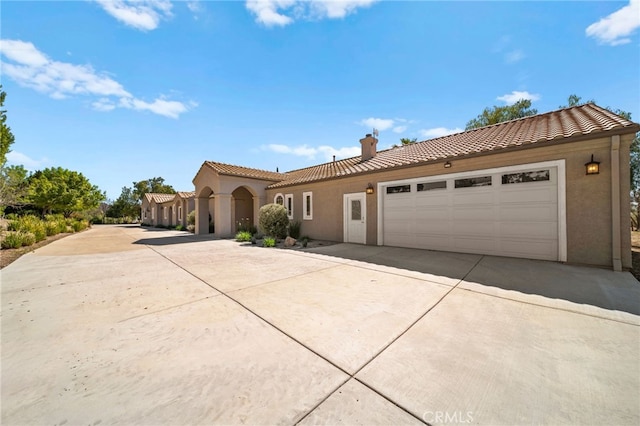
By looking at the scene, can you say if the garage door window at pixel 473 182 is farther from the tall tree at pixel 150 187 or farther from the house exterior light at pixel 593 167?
the tall tree at pixel 150 187

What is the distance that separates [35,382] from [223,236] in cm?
1338

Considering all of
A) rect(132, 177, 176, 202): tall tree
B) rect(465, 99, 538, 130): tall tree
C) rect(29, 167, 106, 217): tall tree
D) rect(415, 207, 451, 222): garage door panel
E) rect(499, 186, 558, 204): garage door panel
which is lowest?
rect(415, 207, 451, 222): garage door panel

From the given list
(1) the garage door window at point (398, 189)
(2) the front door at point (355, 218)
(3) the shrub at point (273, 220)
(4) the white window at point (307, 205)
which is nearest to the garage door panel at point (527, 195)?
(1) the garage door window at point (398, 189)

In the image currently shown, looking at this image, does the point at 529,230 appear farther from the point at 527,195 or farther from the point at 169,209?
the point at 169,209

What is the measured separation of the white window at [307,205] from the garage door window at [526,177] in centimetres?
862

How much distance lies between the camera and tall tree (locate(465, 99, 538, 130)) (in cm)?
2153

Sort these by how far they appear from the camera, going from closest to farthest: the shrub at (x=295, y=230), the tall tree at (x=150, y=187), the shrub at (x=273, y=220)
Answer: the shrub at (x=273, y=220)
the shrub at (x=295, y=230)
the tall tree at (x=150, y=187)

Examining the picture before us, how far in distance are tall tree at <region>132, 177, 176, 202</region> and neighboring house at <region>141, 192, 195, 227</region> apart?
14328mm

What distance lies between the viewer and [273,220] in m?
12.0

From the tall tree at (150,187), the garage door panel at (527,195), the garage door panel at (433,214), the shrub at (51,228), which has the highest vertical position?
the tall tree at (150,187)

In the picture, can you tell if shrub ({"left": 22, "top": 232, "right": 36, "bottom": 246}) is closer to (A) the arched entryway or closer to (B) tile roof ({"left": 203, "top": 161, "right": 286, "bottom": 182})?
(A) the arched entryway

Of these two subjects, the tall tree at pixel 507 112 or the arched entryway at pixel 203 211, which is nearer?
the arched entryway at pixel 203 211

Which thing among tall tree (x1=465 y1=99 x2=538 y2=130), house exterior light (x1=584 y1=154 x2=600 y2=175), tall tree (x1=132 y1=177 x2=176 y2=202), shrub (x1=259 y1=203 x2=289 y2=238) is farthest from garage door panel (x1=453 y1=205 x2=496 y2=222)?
tall tree (x1=132 y1=177 x2=176 y2=202)

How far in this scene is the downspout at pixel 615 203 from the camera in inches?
219
